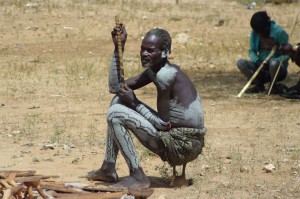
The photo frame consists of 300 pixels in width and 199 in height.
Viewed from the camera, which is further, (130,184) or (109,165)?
(109,165)

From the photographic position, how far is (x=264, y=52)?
9.43 metres

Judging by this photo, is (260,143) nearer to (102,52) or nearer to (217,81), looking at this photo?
(217,81)

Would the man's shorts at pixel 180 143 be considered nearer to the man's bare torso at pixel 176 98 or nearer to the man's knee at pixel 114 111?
the man's bare torso at pixel 176 98

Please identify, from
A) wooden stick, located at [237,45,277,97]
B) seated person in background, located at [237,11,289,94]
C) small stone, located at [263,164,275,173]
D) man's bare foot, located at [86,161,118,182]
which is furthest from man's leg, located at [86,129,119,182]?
seated person in background, located at [237,11,289,94]

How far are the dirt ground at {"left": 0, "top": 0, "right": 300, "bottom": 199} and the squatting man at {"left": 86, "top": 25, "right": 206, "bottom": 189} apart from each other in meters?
0.31

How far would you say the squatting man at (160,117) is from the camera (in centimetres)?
500

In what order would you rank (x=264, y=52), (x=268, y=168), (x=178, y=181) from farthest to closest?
(x=264, y=52) < (x=268, y=168) < (x=178, y=181)

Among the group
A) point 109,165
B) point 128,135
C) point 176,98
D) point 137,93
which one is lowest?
point 137,93

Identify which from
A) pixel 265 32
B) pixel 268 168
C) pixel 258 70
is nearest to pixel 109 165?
pixel 268 168

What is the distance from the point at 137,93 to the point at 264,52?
181cm

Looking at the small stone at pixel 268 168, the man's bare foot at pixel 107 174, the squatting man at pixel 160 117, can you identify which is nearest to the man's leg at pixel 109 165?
the man's bare foot at pixel 107 174

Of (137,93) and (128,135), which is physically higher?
(128,135)

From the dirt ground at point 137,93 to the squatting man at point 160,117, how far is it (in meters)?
0.31

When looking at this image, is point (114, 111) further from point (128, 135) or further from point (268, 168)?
point (268, 168)
